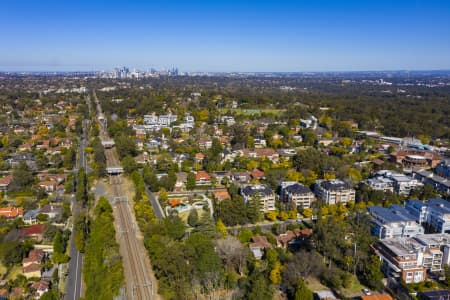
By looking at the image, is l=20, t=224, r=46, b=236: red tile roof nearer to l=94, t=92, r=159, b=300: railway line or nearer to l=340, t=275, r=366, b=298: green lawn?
l=94, t=92, r=159, b=300: railway line

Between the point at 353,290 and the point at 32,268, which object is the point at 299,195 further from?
the point at 32,268

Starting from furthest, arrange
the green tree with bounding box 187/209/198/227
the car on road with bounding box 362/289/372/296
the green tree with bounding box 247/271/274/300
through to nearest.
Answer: the green tree with bounding box 187/209/198/227
the car on road with bounding box 362/289/372/296
the green tree with bounding box 247/271/274/300

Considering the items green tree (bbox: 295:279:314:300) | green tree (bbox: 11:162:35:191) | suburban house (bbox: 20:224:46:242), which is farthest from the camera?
green tree (bbox: 11:162:35:191)

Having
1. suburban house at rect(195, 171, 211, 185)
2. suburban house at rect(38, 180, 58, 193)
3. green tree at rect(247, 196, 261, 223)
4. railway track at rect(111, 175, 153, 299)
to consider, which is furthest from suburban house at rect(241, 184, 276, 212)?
suburban house at rect(38, 180, 58, 193)

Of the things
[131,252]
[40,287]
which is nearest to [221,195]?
[131,252]

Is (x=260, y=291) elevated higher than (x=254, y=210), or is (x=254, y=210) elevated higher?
(x=260, y=291)

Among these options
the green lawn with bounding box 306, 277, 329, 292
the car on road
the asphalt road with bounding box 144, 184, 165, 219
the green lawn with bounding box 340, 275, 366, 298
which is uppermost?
the asphalt road with bounding box 144, 184, 165, 219

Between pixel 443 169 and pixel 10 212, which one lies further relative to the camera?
pixel 443 169

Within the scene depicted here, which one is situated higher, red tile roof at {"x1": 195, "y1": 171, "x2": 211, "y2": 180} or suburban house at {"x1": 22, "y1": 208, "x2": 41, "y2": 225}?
red tile roof at {"x1": 195, "y1": 171, "x2": 211, "y2": 180}

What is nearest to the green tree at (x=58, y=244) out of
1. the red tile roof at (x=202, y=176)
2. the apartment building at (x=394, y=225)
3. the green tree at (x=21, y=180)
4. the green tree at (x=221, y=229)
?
the green tree at (x=221, y=229)

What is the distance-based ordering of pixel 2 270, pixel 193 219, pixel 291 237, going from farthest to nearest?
pixel 193 219, pixel 291 237, pixel 2 270

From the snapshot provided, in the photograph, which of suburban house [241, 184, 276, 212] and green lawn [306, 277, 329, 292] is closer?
green lawn [306, 277, 329, 292]

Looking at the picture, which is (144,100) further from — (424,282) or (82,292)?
(424,282)
